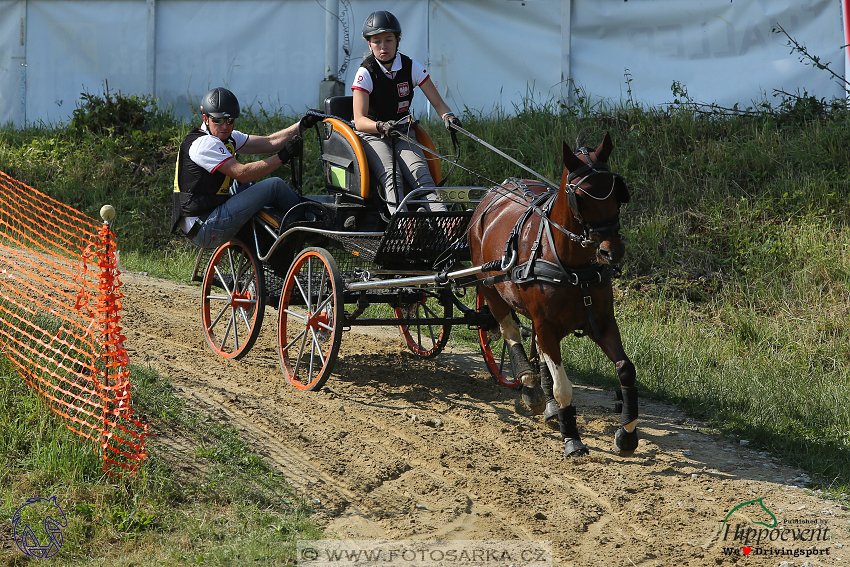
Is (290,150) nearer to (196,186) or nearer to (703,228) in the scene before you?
(196,186)

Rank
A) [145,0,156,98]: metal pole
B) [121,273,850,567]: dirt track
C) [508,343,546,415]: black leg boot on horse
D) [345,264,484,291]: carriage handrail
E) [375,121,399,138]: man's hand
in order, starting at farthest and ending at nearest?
[145,0,156,98]: metal pole < [375,121,399,138]: man's hand < [508,343,546,415]: black leg boot on horse < [345,264,484,291]: carriage handrail < [121,273,850,567]: dirt track

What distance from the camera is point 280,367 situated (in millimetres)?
6832

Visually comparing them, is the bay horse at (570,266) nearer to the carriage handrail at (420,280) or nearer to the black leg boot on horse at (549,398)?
the black leg boot on horse at (549,398)

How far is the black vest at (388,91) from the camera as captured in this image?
644 cm

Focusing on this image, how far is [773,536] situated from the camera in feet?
13.6

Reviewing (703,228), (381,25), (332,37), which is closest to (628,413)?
(381,25)

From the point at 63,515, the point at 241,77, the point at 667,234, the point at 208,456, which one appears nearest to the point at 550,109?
the point at 667,234

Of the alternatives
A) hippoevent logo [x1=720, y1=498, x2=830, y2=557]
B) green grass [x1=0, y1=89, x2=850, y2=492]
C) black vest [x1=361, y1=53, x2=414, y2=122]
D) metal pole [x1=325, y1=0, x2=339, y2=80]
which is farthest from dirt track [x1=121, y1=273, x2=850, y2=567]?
metal pole [x1=325, y1=0, x2=339, y2=80]

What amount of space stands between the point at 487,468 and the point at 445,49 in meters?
8.68

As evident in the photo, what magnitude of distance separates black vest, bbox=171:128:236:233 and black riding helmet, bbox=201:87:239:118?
7.7 inches

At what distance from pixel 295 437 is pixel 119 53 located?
1027 cm

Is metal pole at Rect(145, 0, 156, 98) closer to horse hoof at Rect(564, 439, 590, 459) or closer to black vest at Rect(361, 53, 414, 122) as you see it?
black vest at Rect(361, 53, 414, 122)

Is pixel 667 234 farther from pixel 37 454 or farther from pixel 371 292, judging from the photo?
pixel 37 454

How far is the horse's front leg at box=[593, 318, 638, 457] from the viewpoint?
4.80 meters
